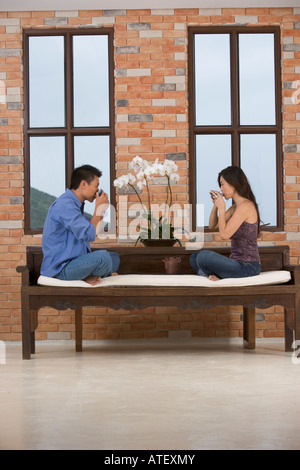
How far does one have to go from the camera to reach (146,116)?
5.95 m

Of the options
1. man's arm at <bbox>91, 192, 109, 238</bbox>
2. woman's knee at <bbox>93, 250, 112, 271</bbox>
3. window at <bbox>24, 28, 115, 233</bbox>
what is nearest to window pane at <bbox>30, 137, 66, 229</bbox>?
window at <bbox>24, 28, 115, 233</bbox>

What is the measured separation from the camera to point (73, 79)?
6086 mm

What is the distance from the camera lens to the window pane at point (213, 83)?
19.9 ft

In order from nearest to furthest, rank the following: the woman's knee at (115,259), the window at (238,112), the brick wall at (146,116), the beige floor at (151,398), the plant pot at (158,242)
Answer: the beige floor at (151,398)
the woman's knee at (115,259)
the plant pot at (158,242)
the brick wall at (146,116)
the window at (238,112)

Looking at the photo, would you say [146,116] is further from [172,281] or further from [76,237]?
[172,281]

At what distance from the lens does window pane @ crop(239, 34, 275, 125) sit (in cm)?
609

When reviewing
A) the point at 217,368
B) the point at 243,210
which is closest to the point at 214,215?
the point at 243,210

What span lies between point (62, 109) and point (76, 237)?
1.76 metres

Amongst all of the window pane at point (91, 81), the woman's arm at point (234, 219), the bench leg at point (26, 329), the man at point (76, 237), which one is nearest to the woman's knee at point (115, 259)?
the man at point (76, 237)

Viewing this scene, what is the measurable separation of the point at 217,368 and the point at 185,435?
1788 millimetres

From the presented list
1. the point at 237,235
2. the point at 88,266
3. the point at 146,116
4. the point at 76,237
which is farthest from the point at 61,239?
the point at 146,116

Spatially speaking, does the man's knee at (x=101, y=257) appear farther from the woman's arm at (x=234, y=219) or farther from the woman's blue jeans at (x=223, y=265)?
the woman's arm at (x=234, y=219)
